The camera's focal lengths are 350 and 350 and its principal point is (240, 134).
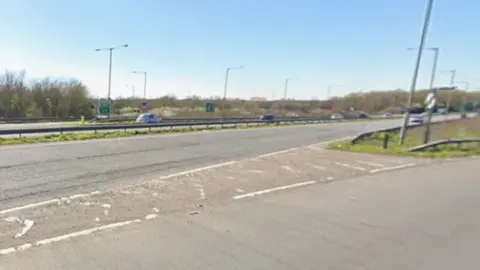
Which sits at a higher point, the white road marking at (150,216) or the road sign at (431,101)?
the road sign at (431,101)

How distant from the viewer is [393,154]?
14.9 meters

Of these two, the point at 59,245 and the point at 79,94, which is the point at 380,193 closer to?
the point at 59,245

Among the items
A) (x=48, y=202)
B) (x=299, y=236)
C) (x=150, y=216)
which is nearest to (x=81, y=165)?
(x=48, y=202)

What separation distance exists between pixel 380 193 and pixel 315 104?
372ft

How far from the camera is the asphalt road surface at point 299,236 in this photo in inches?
163

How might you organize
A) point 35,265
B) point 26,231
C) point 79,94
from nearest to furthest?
1. point 35,265
2. point 26,231
3. point 79,94

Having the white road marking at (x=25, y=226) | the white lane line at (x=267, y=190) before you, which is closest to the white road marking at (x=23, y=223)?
the white road marking at (x=25, y=226)

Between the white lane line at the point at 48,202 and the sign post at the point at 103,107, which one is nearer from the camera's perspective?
the white lane line at the point at 48,202

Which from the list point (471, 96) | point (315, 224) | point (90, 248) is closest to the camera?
point (90, 248)

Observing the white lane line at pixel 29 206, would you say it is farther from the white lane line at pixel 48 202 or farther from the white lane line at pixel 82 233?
the white lane line at pixel 82 233

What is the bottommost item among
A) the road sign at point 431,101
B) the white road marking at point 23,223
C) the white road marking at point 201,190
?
the white road marking at point 23,223

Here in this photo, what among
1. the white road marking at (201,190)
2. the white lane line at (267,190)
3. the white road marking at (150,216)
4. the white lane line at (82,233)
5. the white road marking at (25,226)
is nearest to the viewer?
the white lane line at (82,233)

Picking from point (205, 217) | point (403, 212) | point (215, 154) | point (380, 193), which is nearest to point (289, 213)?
point (205, 217)

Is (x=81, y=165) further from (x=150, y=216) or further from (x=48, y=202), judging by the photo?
(x=150, y=216)
